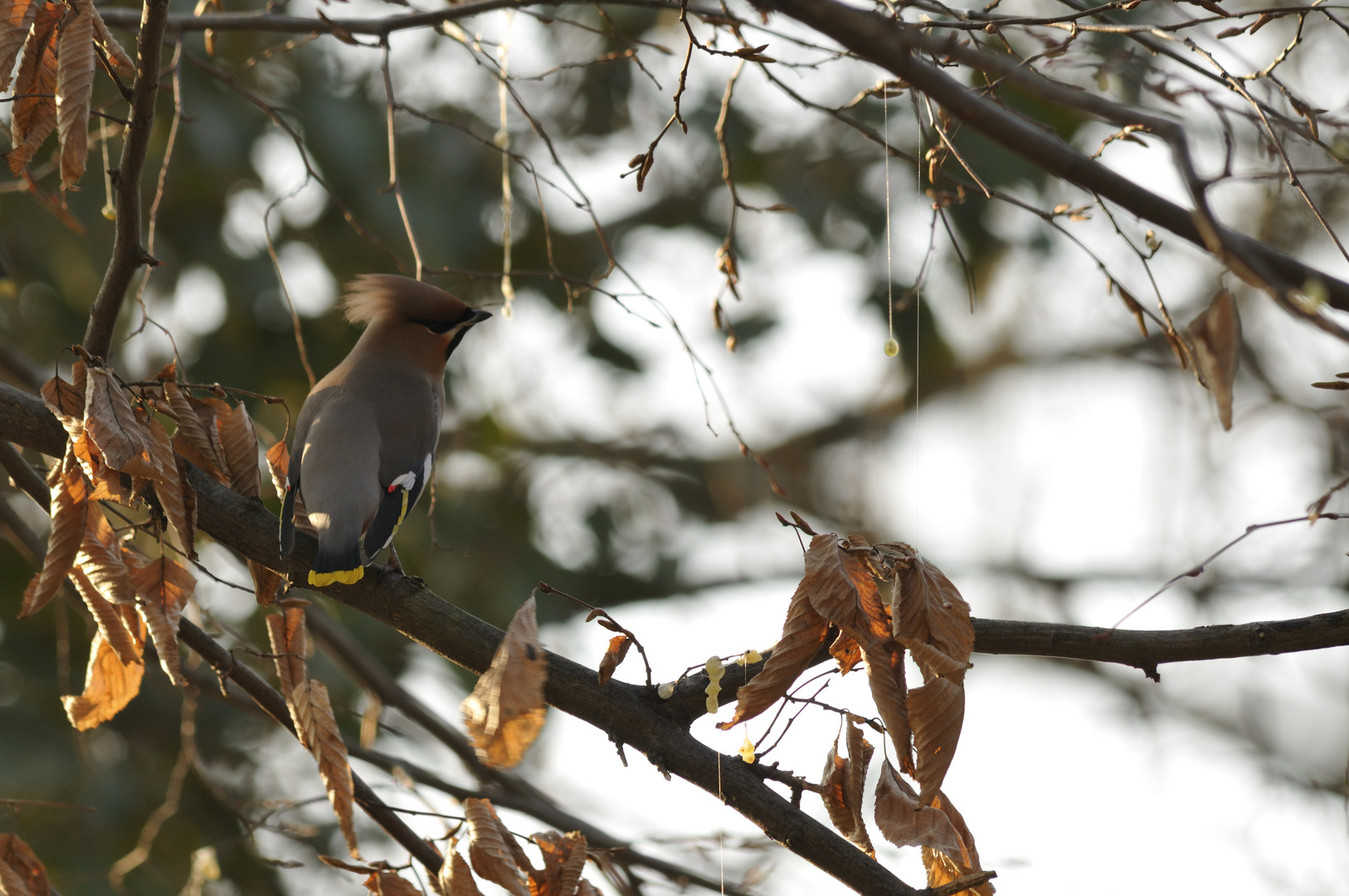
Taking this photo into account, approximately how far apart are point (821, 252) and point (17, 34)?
22.6ft

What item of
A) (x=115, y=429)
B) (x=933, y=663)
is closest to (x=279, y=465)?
(x=115, y=429)

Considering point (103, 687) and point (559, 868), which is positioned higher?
point (103, 687)

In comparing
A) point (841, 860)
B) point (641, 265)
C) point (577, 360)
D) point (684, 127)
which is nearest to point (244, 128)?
point (577, 360)

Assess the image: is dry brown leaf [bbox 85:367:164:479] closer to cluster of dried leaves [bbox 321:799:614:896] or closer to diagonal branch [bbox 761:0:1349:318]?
cluster of dried leaves [bbox 321:799:614:896]

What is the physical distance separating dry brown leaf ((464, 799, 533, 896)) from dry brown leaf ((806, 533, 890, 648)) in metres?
0.66

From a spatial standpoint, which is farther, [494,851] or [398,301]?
[398,301]

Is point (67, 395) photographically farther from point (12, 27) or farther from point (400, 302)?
point (400, 302)

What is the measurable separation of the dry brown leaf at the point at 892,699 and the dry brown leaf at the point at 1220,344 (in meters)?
0.60

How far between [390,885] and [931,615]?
3.42ft

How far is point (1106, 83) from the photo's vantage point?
2680mm

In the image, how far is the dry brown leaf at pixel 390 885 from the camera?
2.23 metres

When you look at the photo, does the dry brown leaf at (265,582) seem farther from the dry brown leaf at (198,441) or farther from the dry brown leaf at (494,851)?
the dry brown leaf at (494,851)

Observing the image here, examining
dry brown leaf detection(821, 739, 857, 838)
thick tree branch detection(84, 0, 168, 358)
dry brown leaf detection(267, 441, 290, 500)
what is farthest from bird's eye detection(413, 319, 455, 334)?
dry brown leaf detection(821, 739, 857, 838)

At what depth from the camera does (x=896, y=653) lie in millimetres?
1857
